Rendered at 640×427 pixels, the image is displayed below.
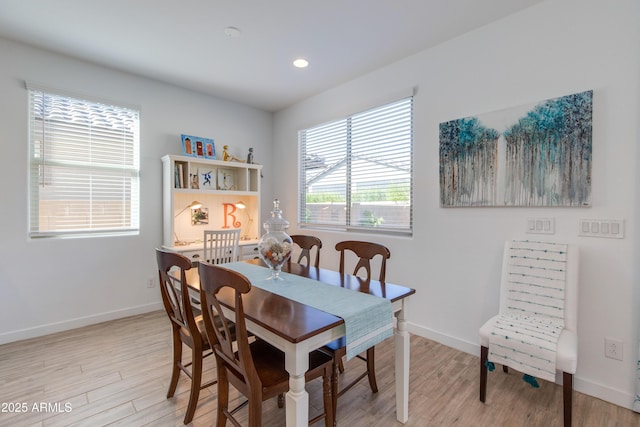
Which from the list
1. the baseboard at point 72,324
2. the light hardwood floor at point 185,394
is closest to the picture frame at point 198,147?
the baseboard at point 72,324

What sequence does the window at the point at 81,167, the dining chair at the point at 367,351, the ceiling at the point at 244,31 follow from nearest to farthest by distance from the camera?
the dining chair at the point at 367,351, the ceiling at the point at 244,31, the window at the point at 81,167

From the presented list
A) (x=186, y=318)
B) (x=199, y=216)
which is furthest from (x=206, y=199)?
(x=186, y=318)

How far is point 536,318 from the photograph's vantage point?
6.54ft

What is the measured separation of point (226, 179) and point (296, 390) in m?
3.24

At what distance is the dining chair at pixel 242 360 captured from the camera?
4.02 feet

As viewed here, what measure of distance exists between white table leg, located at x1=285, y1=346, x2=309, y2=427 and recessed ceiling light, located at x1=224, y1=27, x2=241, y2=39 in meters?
2.40

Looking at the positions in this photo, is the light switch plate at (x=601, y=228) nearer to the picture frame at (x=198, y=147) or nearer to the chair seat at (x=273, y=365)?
the chair seat at (x=273, y=365)

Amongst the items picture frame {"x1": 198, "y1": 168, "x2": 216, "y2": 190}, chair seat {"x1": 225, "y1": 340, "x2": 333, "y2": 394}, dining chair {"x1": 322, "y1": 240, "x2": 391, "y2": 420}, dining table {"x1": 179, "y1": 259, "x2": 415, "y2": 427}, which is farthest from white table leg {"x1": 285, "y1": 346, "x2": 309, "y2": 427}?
picture frame {"x1": 198, "y1": 168, "x2": 216, "y2": 190}

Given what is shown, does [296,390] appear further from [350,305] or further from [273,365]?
[350,305]

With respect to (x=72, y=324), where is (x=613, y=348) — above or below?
above

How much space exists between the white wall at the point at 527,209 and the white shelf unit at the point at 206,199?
5.21ft

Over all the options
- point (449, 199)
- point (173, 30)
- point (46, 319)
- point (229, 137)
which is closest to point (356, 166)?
point (449, 199)

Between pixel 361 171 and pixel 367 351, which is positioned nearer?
pixel 367 351

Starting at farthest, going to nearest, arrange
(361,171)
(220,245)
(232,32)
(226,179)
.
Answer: (226,179), (361,171), (220,245), (232,32)
